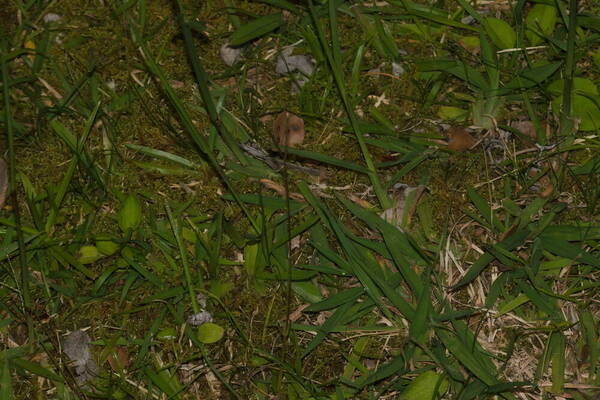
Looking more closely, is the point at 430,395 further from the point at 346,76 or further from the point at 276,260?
the point at 346,76

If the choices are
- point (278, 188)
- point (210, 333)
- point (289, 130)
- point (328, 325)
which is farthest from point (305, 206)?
point (210, 333)

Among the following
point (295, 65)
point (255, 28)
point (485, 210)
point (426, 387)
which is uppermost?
point (255, 28)

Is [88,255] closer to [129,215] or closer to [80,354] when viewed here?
[129,215]

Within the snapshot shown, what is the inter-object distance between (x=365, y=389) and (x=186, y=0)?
1.72 metres

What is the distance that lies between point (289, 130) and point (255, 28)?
0.47m

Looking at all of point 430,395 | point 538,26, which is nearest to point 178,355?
point 430,395

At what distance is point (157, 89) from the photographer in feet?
9.39

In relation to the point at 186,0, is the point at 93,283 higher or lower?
lower

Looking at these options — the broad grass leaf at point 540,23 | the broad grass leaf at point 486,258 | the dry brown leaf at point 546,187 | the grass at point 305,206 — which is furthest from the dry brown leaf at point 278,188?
the broad grass leaf at point 540,23

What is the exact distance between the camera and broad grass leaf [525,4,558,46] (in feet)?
9.26

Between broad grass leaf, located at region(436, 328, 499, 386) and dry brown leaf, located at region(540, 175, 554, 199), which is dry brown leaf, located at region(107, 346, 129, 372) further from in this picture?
dry brown leaf, located at region(540, 175, 554, 199)

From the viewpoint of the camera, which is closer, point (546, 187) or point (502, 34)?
point (546, 187)

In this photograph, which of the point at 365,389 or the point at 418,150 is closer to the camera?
the point at 365,389

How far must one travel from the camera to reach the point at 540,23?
2830 mm
